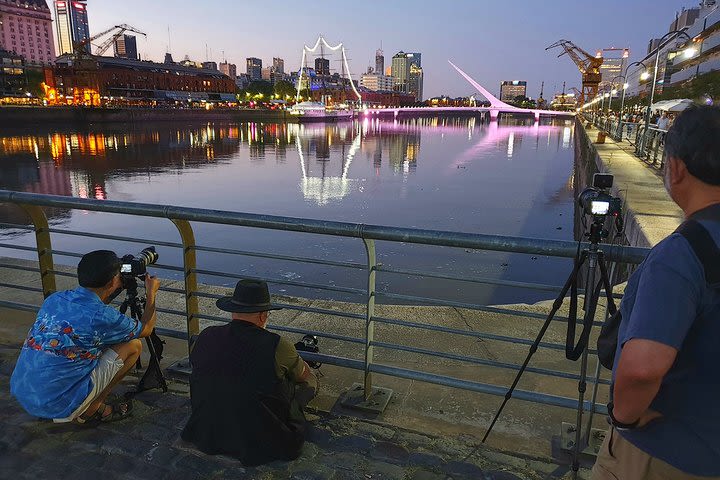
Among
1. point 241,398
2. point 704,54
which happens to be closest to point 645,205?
point 241,398

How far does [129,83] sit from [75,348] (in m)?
145

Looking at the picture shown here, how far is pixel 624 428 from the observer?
1.64 metres

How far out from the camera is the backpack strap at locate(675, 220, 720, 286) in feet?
4.49

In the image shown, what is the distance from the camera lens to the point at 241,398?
2738 millimetres

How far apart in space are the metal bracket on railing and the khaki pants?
1.79m

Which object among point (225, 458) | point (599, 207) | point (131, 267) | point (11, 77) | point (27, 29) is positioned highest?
point (27, 29)

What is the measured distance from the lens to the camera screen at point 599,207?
2.35 m

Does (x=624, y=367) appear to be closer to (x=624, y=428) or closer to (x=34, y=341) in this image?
(x=624, y=428)

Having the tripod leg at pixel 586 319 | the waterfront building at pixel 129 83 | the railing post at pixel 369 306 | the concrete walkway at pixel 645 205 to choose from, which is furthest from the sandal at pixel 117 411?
the waterfront building at pixel 129 83

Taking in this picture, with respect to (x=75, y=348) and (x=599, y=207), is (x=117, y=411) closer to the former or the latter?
(x=75, y=348)

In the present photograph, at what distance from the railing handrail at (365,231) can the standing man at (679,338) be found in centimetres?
113

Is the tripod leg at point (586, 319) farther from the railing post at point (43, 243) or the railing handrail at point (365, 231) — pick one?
the railing post at point (43, 243)

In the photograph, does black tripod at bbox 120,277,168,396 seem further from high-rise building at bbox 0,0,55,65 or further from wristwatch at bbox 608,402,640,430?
high-rise building at bbox 0,0,55,65

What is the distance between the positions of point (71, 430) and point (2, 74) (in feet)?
440
